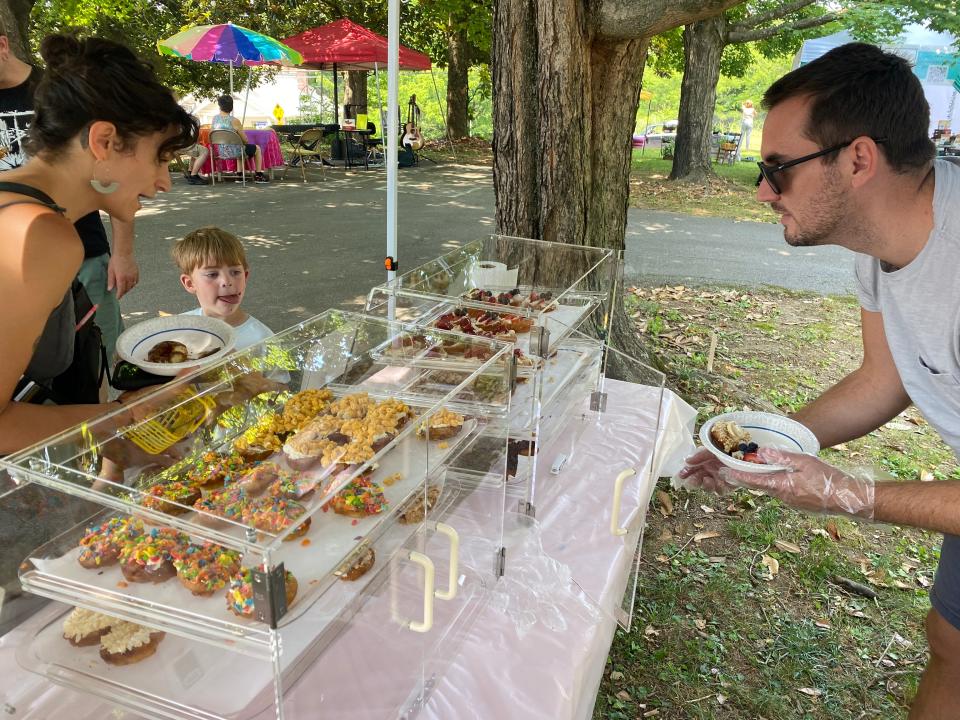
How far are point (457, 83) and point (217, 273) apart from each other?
1646 cm

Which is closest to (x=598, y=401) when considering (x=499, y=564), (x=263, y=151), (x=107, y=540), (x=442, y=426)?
(x=499, y=564)

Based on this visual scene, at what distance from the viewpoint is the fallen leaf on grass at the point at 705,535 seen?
11.2 ft

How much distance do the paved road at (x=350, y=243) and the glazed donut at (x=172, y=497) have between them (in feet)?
14.4

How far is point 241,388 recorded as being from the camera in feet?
5.97

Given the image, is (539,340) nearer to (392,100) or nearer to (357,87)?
(392,100)

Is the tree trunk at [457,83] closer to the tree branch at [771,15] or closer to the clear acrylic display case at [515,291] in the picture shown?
the tree branch at [771,15]

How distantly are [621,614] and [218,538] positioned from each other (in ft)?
4.43

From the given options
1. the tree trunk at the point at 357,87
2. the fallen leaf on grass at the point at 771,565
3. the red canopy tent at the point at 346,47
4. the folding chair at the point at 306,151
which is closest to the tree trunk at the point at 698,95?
the red canopy tent at the point at 346,47

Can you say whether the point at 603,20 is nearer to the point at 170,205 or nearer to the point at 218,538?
the point at 218,538

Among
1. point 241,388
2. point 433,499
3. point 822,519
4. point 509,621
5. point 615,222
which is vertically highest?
point 615,222

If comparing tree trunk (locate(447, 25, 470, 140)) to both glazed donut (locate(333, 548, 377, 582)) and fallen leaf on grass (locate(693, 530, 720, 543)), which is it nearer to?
fallen leaf on grass (locate(693, 530, 720, 543))

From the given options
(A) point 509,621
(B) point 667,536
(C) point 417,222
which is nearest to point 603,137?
(B) point 667,536

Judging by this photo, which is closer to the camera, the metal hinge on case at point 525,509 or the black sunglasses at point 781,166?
the black sunglasses at point 781,166

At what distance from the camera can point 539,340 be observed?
84.4 inches
